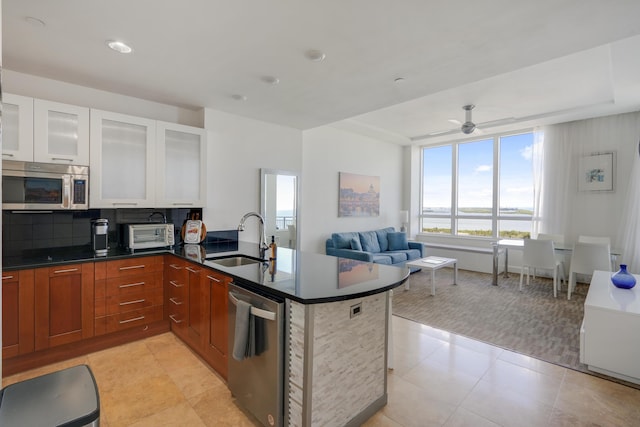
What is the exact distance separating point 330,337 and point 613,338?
8.16ft

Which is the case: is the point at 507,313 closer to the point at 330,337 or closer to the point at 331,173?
the point at 330,337

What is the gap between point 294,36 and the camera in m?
2.19

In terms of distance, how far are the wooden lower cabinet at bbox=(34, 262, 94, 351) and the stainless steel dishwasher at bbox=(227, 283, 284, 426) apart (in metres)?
1.65

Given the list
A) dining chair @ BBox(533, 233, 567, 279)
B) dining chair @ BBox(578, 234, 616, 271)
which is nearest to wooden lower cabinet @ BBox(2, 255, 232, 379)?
dining chair @ BBox(533, 233, 567, 279)

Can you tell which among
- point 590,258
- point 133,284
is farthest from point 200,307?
point 590,258

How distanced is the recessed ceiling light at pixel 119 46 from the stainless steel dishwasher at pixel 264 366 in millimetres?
2042

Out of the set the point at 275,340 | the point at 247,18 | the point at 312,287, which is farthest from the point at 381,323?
the point at 247,18

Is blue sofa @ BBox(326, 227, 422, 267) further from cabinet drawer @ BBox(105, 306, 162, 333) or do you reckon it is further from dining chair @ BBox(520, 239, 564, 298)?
cabinet drawer @ BBox(105, 306, 162, 333)

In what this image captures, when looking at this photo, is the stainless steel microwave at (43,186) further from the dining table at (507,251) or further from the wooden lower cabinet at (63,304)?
the dining table at (507,251)

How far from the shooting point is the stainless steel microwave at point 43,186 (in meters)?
2.57

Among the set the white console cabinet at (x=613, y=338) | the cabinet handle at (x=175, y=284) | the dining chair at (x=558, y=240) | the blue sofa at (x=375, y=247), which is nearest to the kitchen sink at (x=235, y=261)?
the cabinet handle at (x=175, y=284)

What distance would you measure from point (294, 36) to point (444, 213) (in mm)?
6212

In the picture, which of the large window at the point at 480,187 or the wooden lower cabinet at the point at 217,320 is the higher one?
the large window at the point at 480,187

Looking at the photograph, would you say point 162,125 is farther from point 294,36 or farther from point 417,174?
point 417,174
